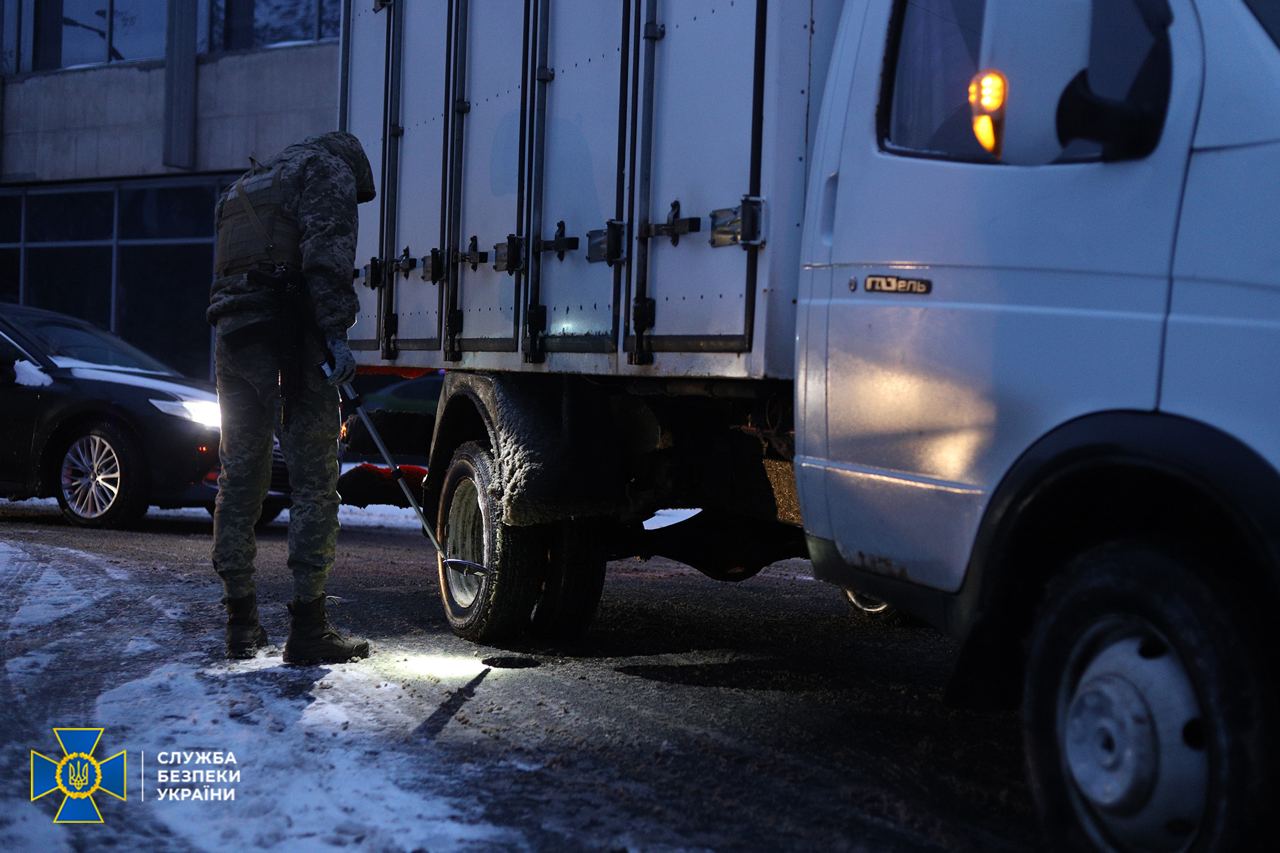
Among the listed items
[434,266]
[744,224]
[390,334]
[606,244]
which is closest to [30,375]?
[390,334]

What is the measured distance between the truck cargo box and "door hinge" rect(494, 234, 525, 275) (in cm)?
1

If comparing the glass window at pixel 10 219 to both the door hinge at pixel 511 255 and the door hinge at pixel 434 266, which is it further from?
the door hinge at pixel 511 255

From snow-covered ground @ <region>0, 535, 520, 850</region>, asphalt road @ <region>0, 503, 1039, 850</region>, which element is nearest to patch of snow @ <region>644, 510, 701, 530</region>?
asphalt road @ <region>0, 503, 1039, 850</region>

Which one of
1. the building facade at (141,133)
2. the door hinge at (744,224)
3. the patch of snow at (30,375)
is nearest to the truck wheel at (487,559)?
the door hinge at (744,224)

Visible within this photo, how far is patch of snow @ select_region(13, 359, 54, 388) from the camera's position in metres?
11.0

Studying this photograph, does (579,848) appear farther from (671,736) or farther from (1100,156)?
(1100,156)

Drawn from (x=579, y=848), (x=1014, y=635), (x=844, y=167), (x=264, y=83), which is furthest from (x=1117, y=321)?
(x=264, y=83)

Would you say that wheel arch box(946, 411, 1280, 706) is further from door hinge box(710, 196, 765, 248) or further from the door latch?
the door latch

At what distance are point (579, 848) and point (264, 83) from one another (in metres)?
18.4

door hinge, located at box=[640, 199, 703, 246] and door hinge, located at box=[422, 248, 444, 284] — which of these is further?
door hinge, located at box=[422, 248, 444, 284]

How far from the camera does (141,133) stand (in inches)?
→ 853

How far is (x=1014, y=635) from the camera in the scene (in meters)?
3.48

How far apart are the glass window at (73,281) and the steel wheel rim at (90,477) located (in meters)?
12.3

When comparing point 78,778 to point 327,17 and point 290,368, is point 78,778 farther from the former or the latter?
point 327,17
